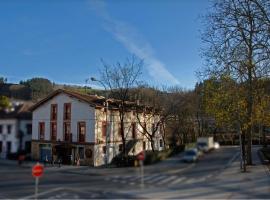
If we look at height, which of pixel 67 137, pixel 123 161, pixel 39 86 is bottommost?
pixel 123 161

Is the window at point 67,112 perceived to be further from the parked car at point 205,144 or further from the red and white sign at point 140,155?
the parked car at point 205,144

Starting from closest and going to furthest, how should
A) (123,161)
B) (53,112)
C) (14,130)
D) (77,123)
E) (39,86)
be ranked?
1. (14,130)
2. (39,86)
3. (53,112)
4. (123,161)
5. (77,123)

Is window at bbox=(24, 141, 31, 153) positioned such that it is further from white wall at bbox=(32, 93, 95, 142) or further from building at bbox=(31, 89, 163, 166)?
building at bbox=(31, 89, 163, 166)

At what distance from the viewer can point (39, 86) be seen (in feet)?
8.30

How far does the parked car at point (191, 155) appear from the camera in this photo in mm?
2678

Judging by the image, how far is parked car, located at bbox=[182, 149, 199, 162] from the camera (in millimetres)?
2678

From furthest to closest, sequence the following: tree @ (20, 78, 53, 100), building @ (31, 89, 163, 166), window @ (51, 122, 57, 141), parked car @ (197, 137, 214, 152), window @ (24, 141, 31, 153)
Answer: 1. window @ (51, 122, 57, 141)
2. building @ (31, 89, 163, 166)
3. parked car @ (197, 137, 214, 152)
4. tree @ (20, 78, 53, 100)
5. window @ (24, 141, 31, 153)

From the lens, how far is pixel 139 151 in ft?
10.5

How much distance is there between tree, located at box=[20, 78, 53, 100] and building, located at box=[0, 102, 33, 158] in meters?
0.20

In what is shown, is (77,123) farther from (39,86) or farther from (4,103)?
(4,103)

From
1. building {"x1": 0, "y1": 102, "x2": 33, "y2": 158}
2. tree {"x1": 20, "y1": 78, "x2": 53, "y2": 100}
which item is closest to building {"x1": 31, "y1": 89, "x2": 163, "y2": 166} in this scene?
tree {"x1": 20, "y1": 78, "x2": 53, "y2": 100}

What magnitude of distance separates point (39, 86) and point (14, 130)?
496 mm

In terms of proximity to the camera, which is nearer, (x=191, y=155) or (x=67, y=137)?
(x=191, y=155)

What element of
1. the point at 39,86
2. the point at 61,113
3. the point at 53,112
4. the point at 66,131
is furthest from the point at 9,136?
the point at 66,131
